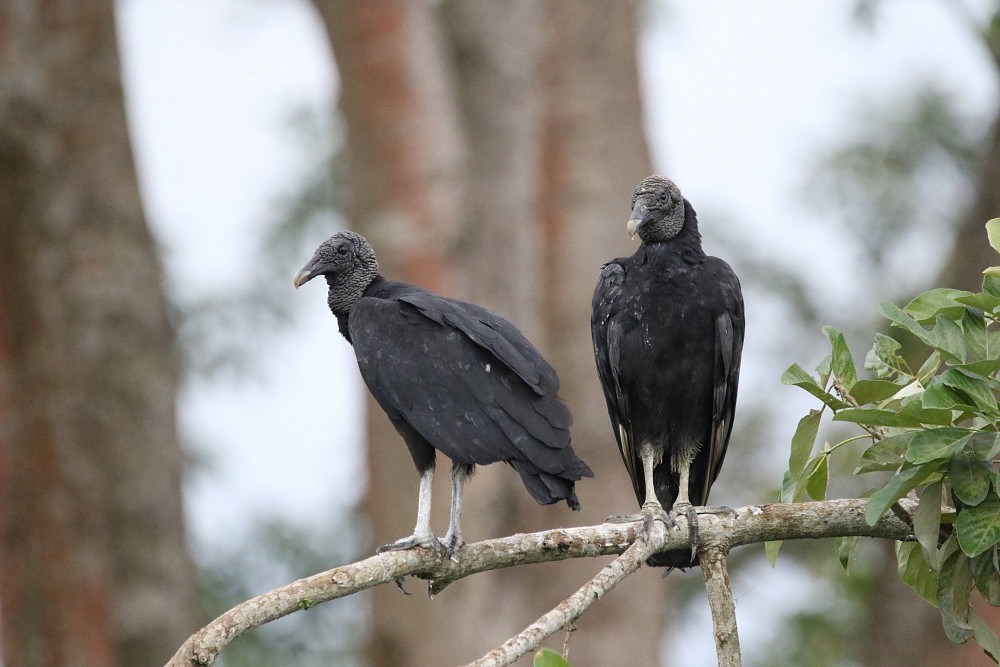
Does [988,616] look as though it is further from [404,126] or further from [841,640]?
[404,126]

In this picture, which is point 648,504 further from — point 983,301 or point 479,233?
point 479,233

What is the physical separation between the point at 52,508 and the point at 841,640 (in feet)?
20.8

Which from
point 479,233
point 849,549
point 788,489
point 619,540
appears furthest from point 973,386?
point 479,233

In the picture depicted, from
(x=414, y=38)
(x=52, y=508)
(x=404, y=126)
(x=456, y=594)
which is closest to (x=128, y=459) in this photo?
(x=52, y=508)

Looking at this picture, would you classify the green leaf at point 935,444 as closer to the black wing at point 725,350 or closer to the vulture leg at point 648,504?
the vulture leg at point 648,504

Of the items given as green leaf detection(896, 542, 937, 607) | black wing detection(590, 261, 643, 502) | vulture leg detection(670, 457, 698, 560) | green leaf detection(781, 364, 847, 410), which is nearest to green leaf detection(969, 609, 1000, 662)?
green leaf detection(896, 542, 937, 607)

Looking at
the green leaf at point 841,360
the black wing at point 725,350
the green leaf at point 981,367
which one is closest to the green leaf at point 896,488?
the green leaf at point 981,367

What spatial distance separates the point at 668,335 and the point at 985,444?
3.91ft

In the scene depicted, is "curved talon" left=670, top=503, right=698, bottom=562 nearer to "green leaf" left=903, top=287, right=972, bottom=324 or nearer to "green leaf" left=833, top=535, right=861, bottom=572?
"green leaf" left=833, top=535, right=861, bottom=572

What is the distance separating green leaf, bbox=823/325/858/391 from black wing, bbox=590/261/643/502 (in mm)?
907

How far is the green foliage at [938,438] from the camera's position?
284 cm

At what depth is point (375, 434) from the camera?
25.4ft

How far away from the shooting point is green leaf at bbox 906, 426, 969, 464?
110 inches

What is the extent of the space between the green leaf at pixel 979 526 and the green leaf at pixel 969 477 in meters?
0.04
